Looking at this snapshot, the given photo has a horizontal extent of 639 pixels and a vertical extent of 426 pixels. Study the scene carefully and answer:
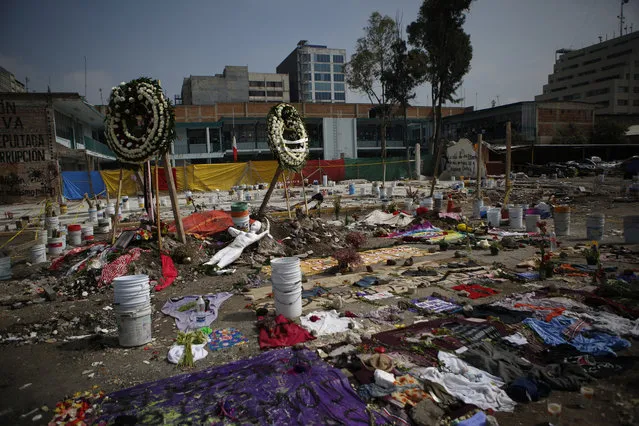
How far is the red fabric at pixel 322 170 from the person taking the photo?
105 feet

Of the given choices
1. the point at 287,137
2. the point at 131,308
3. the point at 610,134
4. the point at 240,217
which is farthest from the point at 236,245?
the point at 610,134

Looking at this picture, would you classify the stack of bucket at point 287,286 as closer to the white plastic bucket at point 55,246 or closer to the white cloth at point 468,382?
the white cloth at point 468,382

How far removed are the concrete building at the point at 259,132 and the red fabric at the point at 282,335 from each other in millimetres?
41340

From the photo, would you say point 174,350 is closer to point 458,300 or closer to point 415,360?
point 415,360

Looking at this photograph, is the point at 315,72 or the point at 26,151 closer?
the point at 26,151

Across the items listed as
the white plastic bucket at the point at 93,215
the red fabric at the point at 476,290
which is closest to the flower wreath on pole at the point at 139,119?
the red fabric at the point at 476,290

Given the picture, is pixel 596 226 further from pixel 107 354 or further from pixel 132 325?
pixel 107 354

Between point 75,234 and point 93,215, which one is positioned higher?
point 93,215

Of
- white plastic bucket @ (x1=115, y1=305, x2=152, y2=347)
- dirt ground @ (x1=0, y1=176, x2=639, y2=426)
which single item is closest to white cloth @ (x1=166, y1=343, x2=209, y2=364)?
dirt ground @ (x1=0, y1=176, x2=639, y2=426)

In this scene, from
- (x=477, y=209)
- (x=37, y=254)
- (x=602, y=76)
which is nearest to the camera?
(x=37, y=254)

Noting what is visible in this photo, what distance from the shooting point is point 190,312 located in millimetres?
6469

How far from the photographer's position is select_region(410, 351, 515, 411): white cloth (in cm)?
377

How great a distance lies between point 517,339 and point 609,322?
1.44 m

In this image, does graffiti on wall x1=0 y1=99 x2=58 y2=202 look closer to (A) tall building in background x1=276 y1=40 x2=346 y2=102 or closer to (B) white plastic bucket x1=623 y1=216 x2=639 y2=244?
(B) white plastic bucket x1=623 y1=216 x2=639 y2=244
